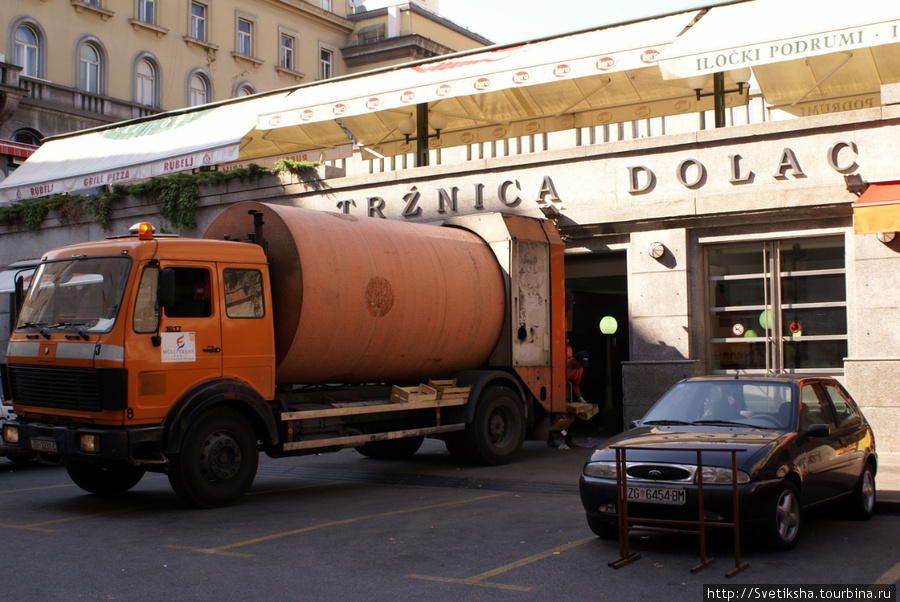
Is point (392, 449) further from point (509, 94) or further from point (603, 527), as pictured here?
point (509, 94)

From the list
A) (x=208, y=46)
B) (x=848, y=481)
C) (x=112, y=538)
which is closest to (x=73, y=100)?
(x=208, y=46)

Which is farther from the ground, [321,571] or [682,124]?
[682,124]

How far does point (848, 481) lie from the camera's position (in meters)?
8.40

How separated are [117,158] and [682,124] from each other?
475 inches

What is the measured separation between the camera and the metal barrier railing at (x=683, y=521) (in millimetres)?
6625

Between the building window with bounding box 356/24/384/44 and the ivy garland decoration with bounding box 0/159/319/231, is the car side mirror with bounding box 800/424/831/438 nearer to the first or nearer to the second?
the ivy garland decoration with bounding box 0/159/319/231

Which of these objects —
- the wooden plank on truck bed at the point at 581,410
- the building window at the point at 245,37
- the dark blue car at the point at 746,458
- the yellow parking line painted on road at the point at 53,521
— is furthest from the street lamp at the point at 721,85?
the building window at the point at 245,37

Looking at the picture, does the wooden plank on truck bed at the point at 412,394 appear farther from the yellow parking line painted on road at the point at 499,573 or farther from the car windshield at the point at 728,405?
the yellow parking line painted on road at the point at 499,573

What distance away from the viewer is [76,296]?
9.73m

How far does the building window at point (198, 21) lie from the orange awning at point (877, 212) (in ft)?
127

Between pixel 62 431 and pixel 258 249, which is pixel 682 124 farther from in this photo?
pixel 62 431

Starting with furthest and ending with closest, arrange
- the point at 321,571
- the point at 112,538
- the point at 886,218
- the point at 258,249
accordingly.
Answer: the point at 886,218 < the point at 258,249 < the point at 112,538 < the point at 321,571

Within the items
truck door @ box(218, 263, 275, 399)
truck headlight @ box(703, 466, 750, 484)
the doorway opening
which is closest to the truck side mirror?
truck door @ box(218, 263, 275, 399)

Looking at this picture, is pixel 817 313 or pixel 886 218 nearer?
pixel 886 218
